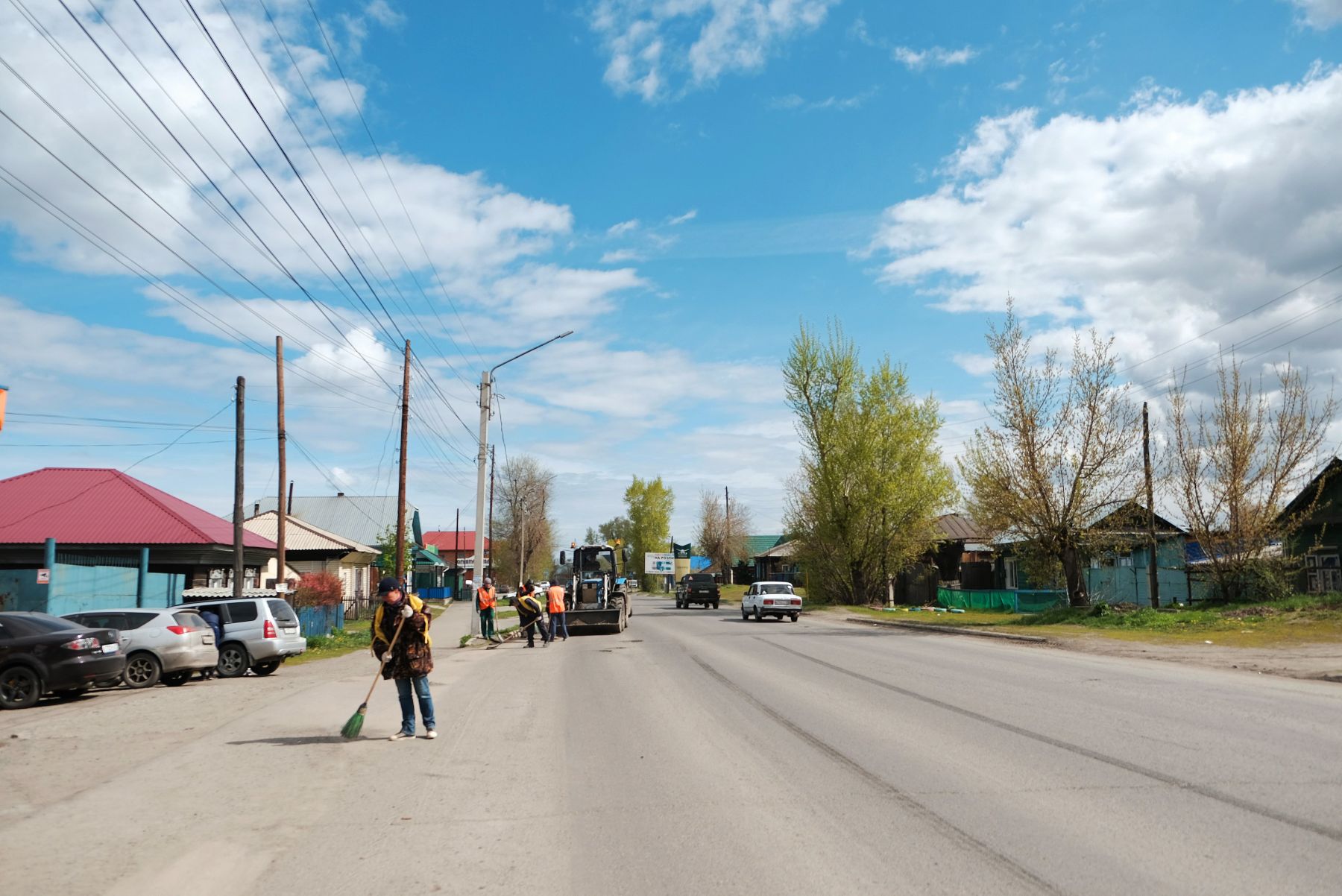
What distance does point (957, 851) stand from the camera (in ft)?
19.8

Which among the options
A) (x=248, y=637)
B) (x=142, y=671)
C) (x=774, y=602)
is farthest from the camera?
(x=774, y=602)

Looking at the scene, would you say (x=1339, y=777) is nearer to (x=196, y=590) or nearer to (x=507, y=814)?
(x=507, y=814)

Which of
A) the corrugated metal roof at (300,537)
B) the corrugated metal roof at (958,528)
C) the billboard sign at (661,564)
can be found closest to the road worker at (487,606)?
the corrugated metal roof at (300,537)

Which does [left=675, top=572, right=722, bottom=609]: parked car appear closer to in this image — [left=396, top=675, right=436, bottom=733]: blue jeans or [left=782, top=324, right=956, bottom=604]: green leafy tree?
[left=782, top=324, right=956, bottom=604]: green leafy tree

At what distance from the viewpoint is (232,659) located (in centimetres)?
2086

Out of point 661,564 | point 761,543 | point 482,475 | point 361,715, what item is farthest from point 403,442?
point 761,543

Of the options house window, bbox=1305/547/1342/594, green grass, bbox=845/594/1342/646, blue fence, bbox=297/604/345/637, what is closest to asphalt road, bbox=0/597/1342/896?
green grass, bbox=845/594/1342/646

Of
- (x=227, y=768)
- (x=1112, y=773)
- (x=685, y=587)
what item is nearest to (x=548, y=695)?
(x=227, y=768)

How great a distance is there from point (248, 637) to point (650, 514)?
95586 mm

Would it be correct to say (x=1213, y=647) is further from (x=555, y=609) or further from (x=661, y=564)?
(x=661, y=564)

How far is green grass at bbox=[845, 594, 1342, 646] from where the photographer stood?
23.5 meters

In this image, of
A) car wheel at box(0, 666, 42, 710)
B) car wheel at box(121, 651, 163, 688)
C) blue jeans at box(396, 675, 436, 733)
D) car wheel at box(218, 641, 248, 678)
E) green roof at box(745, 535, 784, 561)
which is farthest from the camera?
green roof at box(745, 535, 784, 561)

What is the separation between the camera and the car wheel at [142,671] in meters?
18.6

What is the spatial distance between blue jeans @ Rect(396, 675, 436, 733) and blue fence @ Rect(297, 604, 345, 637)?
826 inches
